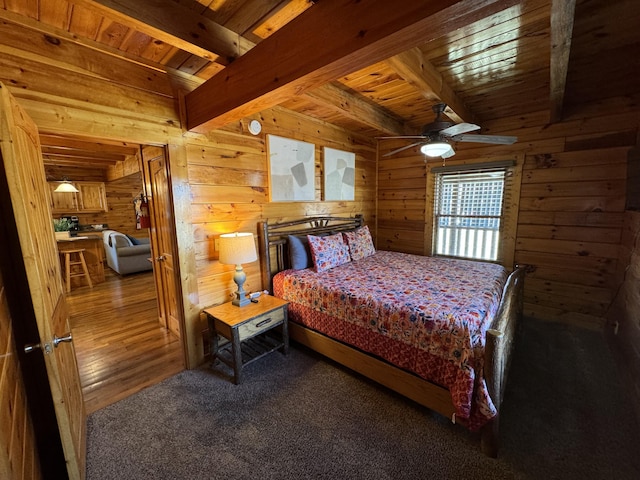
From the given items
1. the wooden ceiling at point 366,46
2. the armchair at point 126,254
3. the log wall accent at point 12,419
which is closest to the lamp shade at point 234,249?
the wooden ceiling at point 366,46

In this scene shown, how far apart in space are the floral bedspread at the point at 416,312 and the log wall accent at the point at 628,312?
89 cm

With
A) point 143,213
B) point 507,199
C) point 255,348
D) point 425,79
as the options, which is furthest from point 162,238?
point 507,199

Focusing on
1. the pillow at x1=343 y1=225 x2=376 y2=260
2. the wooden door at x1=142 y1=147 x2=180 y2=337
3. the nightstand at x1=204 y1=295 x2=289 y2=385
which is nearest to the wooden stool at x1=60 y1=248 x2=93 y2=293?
the wooden door at x1=142 y1=147 x2=180 y2=337

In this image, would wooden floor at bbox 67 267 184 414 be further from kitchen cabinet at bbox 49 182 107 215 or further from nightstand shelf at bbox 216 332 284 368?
kitchen cabinet at bbox 49 182 107 215

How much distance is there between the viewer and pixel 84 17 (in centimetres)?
153

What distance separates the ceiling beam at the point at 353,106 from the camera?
2.37m

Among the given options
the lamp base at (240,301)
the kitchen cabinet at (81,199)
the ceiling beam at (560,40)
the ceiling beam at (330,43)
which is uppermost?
the ceiling beam at (560,40)

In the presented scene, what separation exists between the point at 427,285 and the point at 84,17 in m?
2.98

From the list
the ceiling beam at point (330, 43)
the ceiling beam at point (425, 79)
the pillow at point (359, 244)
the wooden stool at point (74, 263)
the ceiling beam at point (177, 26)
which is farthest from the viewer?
the wooden stool at point (74, 263)

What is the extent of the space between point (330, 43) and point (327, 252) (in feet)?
6.60

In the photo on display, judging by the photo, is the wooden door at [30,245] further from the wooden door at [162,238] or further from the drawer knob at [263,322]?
the drawer knob at [263,322]

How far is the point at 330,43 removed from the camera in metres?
1.21

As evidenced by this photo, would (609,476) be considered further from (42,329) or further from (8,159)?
(8,159)

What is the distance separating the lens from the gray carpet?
1.48 metres
